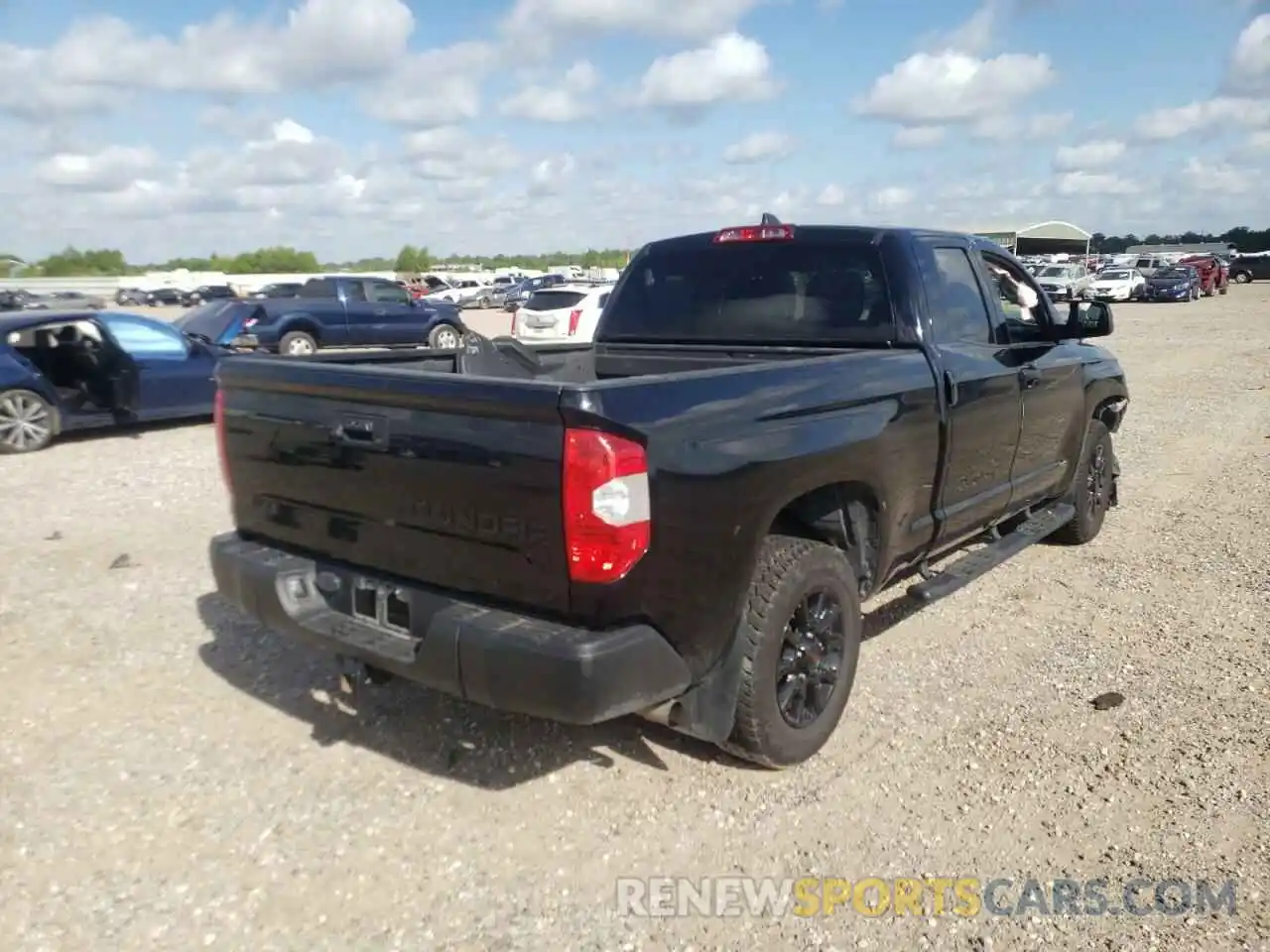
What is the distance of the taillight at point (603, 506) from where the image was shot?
2736mm

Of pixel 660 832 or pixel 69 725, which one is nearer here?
pixel 660 832

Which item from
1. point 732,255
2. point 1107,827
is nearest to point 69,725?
point 732,255

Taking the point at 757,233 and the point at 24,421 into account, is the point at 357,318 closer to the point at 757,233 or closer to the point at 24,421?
the point at 24,421

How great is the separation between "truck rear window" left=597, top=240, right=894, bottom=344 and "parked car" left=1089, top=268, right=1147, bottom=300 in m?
35.2

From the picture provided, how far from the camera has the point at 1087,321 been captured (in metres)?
5.34

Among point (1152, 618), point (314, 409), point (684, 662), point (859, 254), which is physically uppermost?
point (859, 254)

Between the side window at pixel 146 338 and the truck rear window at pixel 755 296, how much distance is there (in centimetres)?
715

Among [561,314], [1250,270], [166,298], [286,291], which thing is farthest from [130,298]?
[1250,270]

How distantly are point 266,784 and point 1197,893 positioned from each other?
118 inches

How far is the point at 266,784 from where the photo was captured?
3.53 meters

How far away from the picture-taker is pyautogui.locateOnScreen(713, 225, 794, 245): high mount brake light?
4719 mm

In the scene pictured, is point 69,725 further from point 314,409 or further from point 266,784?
point 314,409

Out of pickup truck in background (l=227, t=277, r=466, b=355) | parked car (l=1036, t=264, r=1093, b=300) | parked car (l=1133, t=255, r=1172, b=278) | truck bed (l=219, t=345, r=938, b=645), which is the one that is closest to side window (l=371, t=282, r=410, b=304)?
pickup truck in background (l=227, t=277, r=466, b=355)

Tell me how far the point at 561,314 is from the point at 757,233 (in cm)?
1514
